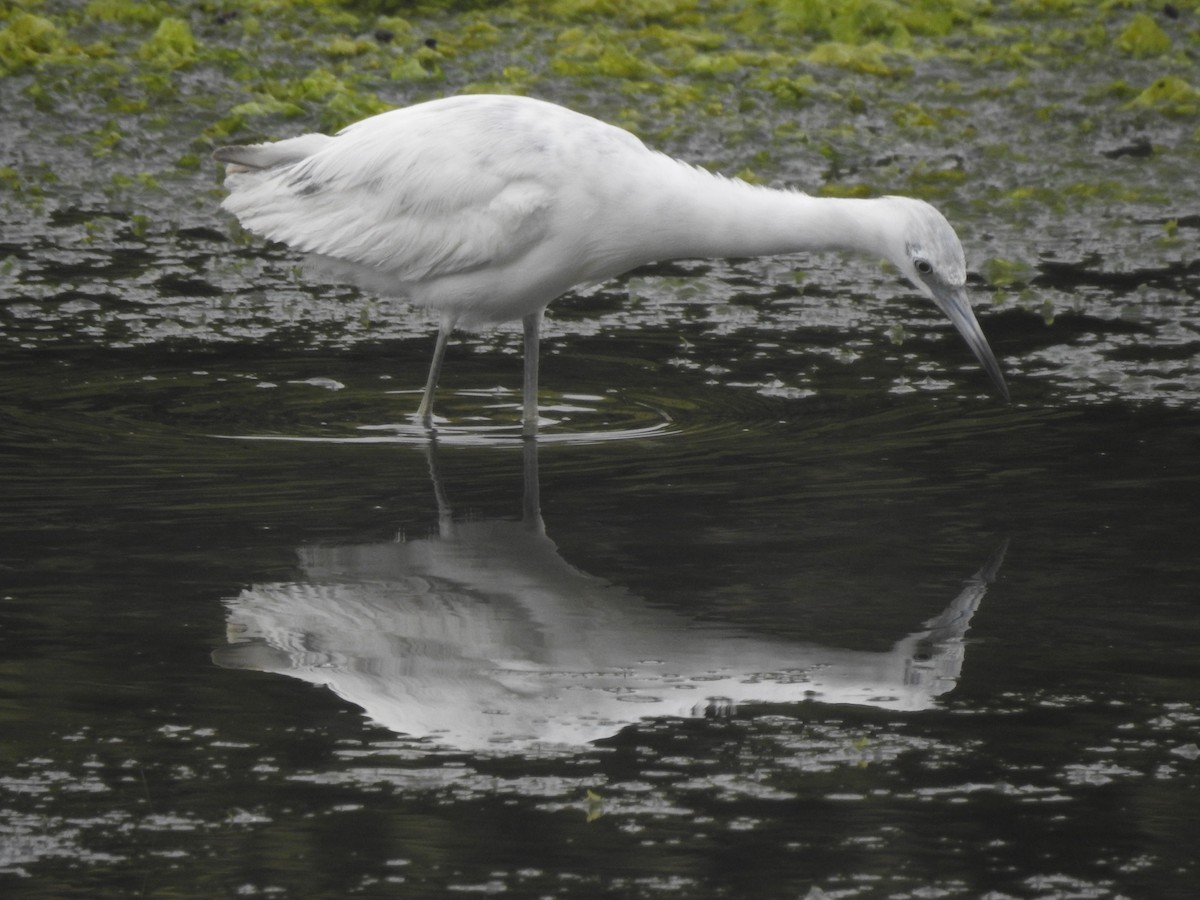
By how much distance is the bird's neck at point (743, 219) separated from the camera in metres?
7.17

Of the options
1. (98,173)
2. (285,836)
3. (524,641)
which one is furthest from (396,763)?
(98,173)

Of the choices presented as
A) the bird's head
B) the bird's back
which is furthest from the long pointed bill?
the bird's back

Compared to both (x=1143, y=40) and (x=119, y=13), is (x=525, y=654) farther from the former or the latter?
(x=1143, y=40)

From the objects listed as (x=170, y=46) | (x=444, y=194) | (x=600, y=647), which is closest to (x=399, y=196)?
(x=444, y=194)

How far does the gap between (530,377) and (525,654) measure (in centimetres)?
258

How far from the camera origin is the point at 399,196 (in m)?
7.71

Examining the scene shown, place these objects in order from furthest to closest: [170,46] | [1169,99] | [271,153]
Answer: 1. [170,46]
2. [1169,99]
3. [271,153]

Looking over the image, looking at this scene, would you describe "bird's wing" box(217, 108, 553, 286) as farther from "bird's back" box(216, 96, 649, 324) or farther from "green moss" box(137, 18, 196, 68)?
"green moss" box(137, 18, 196, 68)

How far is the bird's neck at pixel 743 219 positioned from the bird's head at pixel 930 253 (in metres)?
0.06

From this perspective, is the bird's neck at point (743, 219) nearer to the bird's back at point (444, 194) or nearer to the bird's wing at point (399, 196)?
the bird's back at point (444, 194)

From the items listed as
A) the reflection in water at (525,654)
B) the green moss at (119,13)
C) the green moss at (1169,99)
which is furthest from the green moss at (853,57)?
the reflection in water at (525,654)

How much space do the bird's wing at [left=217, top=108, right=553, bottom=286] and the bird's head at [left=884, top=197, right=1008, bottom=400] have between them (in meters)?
1.18

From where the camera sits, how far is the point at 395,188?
25.3ft

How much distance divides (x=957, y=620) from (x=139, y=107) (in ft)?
28.4
